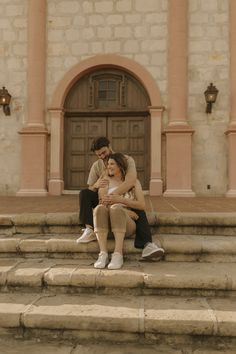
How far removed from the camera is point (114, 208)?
11.2 feet

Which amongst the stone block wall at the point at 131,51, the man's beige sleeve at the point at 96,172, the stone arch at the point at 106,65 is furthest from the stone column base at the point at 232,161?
the man's beige sleeve at the point at 96,172

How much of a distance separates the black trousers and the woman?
7 cm

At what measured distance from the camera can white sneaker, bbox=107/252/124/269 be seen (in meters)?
3.25

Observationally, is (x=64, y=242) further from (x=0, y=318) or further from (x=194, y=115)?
(x=194, y=115)

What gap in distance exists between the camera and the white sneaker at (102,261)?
3.29m

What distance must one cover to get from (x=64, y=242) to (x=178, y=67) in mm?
7126

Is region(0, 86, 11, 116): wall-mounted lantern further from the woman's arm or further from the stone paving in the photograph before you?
the woman's arm

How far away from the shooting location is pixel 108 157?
3.90m

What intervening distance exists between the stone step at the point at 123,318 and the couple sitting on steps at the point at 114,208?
588 millimetres

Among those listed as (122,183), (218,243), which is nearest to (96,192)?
(122,183)

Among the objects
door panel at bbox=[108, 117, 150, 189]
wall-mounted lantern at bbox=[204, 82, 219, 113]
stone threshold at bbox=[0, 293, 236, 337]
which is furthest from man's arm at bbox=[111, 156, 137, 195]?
wall-mounted lantern at bbox=[204, 82, 219, 113]

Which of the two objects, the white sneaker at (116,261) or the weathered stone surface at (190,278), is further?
the white sneaker at (116,261)

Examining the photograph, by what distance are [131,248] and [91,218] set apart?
55cm

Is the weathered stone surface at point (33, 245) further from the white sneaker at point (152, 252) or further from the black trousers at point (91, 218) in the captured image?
the white sneaker at point (152, 252)
